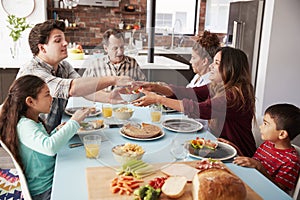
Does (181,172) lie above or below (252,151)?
above

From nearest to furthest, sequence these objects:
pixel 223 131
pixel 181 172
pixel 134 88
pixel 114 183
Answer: pixel 114 183 < pixel 181 172 < pixel 134 88 < pixel 223 131

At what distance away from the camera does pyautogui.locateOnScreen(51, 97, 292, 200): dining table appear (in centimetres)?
106

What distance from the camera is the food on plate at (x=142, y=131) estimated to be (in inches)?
58.6

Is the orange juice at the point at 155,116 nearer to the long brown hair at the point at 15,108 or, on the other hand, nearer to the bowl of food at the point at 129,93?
the bowl of food at the point at 129,93

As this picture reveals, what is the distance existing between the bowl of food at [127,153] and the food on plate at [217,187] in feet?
1.01

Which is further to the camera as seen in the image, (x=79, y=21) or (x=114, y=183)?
(x=79, y=21)

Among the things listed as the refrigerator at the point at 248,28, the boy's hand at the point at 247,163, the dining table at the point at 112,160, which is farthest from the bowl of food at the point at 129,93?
the refrigerator at the point at 248,28

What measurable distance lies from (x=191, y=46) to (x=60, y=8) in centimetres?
496

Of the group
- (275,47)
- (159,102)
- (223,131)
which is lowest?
(223,131)

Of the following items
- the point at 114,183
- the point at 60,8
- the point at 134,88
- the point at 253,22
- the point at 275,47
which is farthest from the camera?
the point at 60,8

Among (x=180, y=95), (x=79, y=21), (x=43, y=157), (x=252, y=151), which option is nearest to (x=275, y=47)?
(x=252, y=151)

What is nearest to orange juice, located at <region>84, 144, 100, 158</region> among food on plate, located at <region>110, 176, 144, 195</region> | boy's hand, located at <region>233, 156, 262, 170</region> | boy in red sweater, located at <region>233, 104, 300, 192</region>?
food on plate, located at <region>110, 176, 144, 195</region>

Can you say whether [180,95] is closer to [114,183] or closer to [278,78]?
[114,183]

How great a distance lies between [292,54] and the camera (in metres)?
3.42
